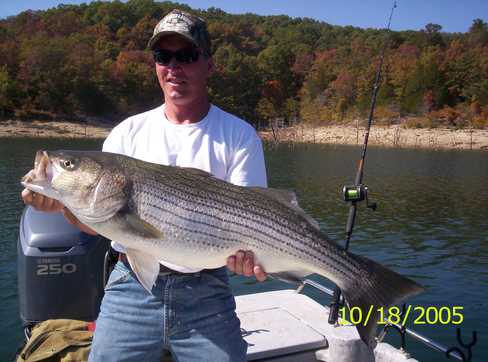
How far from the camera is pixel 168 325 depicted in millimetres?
3203

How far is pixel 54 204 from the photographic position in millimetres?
3311

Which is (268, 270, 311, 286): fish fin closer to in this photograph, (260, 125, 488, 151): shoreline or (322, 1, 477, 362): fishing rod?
(322, 1, 477, 362): fishing rod

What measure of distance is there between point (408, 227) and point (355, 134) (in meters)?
56.1

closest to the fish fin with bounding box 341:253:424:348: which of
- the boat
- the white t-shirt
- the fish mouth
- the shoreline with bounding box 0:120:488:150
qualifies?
the white t-shirt

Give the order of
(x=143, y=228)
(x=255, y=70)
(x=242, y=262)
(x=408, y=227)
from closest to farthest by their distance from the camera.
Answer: (x=143, y=228)
(x=242, y=262)
(x=408, y=227)
(x=255, y=70)

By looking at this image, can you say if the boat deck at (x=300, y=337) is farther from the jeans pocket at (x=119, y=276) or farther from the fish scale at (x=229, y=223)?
the jeans pocket at (x=119, y=276)

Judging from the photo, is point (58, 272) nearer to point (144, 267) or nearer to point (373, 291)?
point (144, 267)

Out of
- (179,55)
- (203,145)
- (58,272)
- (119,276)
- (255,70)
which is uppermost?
(255,70)

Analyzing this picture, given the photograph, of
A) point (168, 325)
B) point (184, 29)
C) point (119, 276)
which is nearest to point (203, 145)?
point (184, 29)

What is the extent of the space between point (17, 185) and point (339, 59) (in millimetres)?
93477

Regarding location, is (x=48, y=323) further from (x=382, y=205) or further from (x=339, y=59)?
(x=339, y=59)

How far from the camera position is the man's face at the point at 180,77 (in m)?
3.45

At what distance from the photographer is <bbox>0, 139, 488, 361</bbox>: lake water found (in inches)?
396

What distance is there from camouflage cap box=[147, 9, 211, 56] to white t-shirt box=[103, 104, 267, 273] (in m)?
0.54
